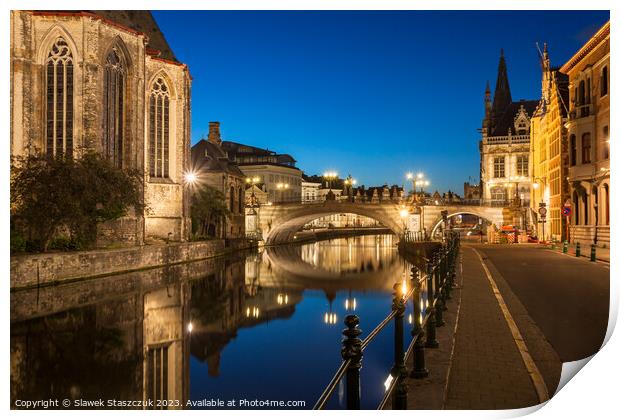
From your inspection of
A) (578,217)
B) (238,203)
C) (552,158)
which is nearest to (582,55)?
(578,217)

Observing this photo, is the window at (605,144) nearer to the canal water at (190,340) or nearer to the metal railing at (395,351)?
the canal water at (190,340)

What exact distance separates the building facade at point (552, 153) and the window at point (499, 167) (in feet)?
60.1

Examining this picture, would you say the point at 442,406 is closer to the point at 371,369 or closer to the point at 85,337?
the point at 371,369

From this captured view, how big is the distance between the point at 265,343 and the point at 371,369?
342cm

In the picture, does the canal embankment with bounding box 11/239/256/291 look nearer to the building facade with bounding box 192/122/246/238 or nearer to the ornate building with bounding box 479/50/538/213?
the building facade with bounding box 192/122/246/238

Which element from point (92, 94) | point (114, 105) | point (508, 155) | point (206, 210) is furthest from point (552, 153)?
point (92, 94)

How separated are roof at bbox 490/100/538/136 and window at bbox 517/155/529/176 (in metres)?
3.45

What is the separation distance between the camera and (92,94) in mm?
27438

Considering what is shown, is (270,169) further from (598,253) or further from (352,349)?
(352,349)

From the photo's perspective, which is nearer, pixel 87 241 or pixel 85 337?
pixel 85 337

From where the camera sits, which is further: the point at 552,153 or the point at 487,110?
the point at 487,110

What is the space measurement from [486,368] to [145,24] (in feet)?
107

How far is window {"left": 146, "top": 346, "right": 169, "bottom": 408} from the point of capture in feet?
27.6
